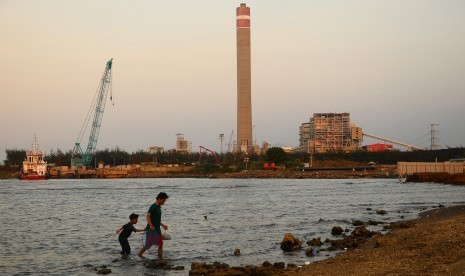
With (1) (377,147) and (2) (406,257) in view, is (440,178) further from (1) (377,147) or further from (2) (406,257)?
(1) (377,147)

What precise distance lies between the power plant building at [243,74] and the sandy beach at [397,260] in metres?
151

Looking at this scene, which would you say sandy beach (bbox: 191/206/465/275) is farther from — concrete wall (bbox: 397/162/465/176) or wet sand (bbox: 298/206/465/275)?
concrete wall (bbox: 397/162/465/176)

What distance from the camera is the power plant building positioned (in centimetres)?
17225

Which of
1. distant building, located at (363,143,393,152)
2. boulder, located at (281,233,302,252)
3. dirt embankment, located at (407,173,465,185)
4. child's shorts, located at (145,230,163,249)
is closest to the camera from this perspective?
child's shorts, located at (145,230,163,249)

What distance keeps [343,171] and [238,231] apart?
12195cm

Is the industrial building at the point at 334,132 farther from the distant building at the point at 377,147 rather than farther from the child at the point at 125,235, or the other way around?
the child at the point at 125,235

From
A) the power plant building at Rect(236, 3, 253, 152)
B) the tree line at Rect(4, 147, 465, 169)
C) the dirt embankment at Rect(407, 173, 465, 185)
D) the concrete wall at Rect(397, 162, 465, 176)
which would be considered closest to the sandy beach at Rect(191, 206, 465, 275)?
the dirt embankment at Rect(407, 173, 465, 185)

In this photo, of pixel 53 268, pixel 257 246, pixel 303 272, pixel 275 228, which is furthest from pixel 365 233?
pixel 53 268

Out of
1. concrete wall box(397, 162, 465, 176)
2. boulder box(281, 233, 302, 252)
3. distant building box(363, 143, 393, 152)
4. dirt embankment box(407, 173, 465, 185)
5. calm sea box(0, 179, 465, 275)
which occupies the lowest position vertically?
calm sea box(0, 179, 465, 275)

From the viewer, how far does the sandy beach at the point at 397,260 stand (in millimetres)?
14920

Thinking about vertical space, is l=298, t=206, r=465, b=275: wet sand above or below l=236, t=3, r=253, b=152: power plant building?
below

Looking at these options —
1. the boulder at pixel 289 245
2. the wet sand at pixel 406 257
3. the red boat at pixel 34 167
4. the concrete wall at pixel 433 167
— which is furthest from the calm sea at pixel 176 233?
the red boat at pixel 34 167

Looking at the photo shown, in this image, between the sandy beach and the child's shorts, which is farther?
the child's shorts

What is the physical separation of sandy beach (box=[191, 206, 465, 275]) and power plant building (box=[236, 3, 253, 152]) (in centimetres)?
15092
